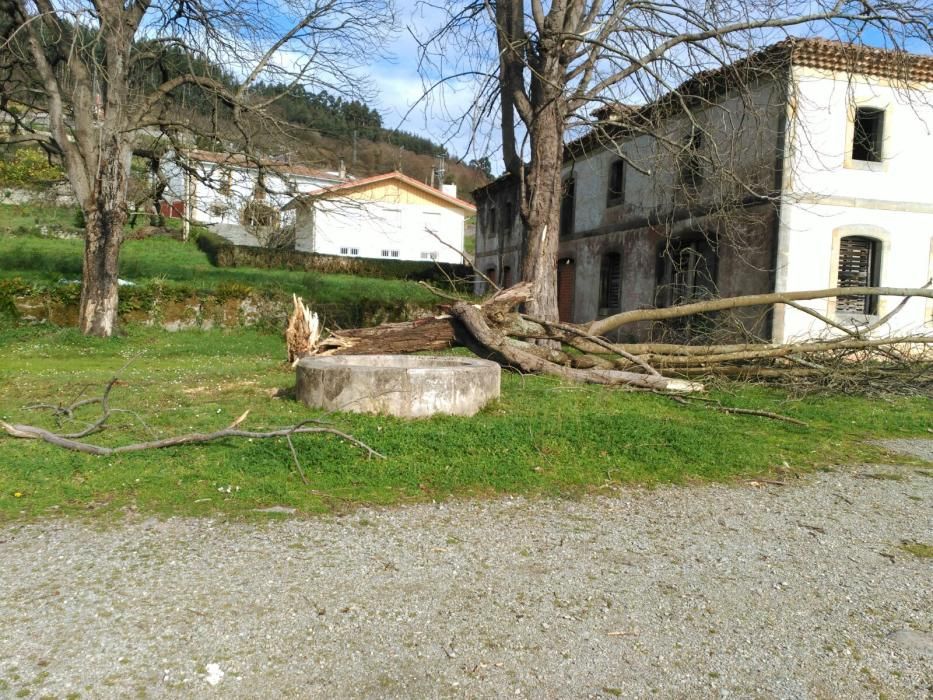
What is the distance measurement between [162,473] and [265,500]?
968 mm

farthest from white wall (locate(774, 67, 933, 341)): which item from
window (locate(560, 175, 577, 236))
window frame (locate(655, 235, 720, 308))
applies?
window (locate(560, 175, 577, 236))

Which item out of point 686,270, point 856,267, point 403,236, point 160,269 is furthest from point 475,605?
point 403,236

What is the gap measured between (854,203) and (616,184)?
771cm

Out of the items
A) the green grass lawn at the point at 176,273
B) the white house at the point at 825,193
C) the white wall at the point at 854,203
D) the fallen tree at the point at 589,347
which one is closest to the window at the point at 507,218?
the green grass lawn at the point at 176,273

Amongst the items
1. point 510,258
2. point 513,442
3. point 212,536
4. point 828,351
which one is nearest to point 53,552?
point 212,536

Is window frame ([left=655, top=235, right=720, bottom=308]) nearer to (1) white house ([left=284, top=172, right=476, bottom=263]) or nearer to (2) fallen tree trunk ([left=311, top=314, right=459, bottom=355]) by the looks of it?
(2) fallen tree trunk ([left=311, top=314, right=459, bottom=355])

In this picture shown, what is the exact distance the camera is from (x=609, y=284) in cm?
2250

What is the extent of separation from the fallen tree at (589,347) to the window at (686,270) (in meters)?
6.70

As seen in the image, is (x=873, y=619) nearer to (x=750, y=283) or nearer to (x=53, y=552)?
(x=53, y=552)

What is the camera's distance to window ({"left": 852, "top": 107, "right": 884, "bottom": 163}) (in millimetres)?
16000

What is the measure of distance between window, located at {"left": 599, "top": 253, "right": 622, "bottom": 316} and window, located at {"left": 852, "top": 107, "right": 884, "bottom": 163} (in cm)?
716

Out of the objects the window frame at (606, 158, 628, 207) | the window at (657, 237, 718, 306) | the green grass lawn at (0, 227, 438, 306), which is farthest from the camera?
the window frame at (606, 158, 628, 207)

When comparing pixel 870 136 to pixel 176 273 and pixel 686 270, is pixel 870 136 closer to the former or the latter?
pixel 686 270

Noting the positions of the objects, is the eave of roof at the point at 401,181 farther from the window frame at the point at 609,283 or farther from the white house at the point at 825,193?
the white house at the point at 825,193
